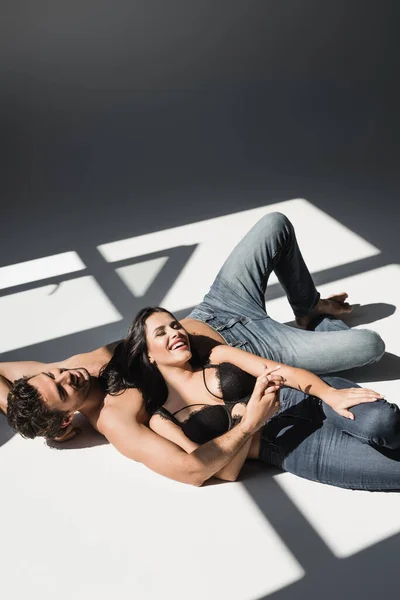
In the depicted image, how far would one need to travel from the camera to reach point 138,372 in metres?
2.87

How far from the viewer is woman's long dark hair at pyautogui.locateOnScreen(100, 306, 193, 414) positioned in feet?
9.29

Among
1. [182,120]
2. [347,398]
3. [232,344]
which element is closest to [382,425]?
[347,398]

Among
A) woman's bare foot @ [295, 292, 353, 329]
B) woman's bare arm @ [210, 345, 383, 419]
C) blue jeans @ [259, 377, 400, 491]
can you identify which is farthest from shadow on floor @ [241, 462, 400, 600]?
woman's bare foot @ [295, 292, 353, 329]

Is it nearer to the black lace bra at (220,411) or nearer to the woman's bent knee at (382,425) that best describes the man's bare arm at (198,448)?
the black lace bra at (220,411)

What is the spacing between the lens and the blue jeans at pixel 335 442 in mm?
2584

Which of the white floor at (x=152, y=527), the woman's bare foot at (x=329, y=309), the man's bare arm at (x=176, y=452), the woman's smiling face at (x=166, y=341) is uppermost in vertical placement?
the woman's smiling face at (x=166, y=341)

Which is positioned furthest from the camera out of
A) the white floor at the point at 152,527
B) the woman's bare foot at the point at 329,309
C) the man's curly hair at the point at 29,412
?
the woman's bare foot at the point at 329,309

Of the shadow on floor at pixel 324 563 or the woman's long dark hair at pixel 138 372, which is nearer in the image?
the shadow on floor at pixel 324 563

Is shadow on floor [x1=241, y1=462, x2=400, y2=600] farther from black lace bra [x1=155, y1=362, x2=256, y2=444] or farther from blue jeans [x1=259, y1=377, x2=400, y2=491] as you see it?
black lace bra [x1=155, y1=362, x2=256, y2=444]

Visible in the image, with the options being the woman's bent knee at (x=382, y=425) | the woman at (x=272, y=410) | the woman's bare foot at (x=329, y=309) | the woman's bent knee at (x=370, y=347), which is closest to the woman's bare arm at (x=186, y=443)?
the woman at (x=272, y=410)

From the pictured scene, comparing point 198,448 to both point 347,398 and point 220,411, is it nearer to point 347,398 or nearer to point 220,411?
point 220,411

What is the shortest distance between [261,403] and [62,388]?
643 millimetres

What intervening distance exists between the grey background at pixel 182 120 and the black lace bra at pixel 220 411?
0.93 m

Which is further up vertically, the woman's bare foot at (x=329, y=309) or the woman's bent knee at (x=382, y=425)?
the woman's bent knee at (x=382, y=425)
